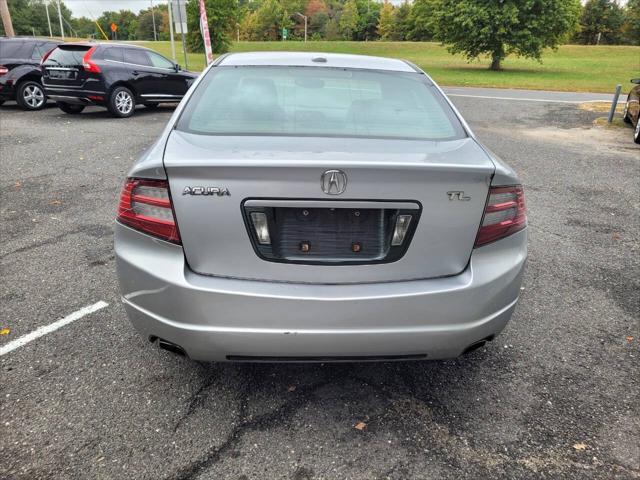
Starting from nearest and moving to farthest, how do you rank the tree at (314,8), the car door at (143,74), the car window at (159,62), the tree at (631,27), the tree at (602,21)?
1. the car door at (143,74)
2. the car window at (159,62)
3. the tree at (631,27)
4. the tree at (602,21)
5. the tree at (314,8)

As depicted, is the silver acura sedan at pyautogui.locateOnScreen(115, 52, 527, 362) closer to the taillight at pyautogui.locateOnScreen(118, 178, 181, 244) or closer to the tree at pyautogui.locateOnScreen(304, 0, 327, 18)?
the taillight at pyautogui.locateOnScreen(118, 178, 181, 244)

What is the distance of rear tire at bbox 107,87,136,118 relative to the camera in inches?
458

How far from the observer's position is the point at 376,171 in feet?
6.73

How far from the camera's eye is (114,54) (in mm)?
11727

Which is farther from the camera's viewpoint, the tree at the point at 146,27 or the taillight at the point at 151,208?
the tree at the point at 146,27

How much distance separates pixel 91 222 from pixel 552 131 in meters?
10.3

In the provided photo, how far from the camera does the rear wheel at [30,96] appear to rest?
41.4ft

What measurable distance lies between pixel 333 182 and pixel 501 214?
0.81 m

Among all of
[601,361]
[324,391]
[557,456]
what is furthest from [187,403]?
[601,361]

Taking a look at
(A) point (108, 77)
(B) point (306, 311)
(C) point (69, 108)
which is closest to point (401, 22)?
(C) point (69, 108)

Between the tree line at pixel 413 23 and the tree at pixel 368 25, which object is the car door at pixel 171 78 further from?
the tree at pixel 368 25

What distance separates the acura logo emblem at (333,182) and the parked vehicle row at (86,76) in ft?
35.7

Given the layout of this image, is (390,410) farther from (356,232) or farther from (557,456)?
(356,232)

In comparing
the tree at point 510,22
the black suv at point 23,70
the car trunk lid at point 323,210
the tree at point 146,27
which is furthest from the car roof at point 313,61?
the tree at point 146,27
